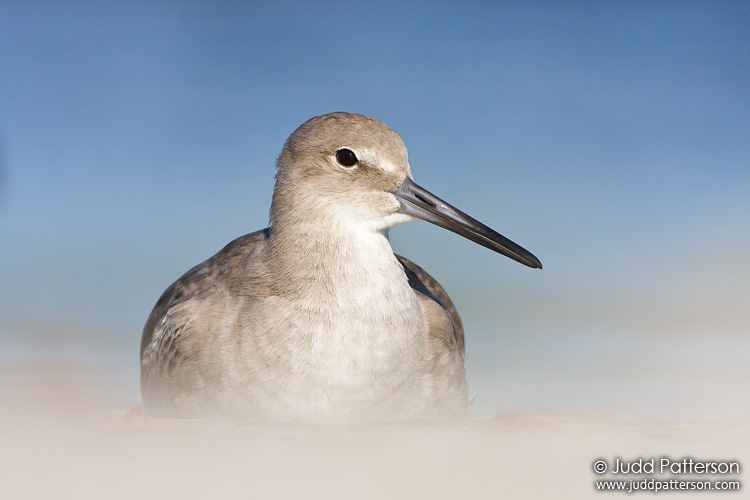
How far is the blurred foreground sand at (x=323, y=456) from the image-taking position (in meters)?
4.52

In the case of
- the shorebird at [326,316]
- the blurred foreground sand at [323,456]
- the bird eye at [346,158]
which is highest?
the bird eye at [346,158]

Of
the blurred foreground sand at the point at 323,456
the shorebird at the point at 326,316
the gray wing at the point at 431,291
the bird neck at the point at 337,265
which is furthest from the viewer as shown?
the gray wing at the point at 431,291

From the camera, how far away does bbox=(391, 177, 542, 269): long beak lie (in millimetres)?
6484

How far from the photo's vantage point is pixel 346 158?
6492mm

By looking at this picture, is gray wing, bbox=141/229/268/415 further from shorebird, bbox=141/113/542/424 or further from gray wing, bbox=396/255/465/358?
gray wing, bbox=396/255/465/358

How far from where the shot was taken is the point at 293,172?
661 cm

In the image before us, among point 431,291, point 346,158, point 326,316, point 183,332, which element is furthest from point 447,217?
point 183,332

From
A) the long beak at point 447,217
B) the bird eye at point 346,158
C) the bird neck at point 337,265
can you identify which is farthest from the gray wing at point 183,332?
the long beak at point 447,217

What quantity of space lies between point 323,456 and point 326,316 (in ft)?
4.54

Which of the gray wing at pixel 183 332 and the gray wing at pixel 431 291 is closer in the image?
the gray wing at pixel 183 332

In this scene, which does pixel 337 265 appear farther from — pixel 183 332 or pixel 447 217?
pixel 183 332

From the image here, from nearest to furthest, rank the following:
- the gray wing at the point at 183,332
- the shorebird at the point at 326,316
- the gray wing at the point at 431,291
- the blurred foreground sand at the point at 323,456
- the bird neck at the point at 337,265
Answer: the blurred foreground sand at the point at 323,456, the shorebird at the point at 326,316, the bird neck at the point at 337,265, the gray wing at the point at 183,332, the gray wing at the point at 431,291

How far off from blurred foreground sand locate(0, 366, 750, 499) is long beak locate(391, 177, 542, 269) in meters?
1.37

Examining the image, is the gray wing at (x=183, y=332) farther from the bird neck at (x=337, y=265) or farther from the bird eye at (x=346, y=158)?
the bird eye at (x=346, y=158)
